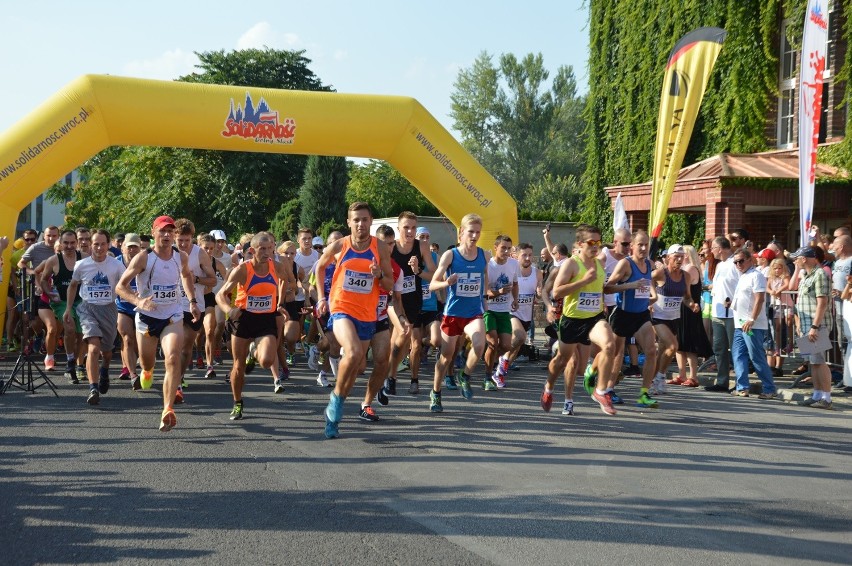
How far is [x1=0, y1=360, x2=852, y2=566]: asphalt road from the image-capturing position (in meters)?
5.13

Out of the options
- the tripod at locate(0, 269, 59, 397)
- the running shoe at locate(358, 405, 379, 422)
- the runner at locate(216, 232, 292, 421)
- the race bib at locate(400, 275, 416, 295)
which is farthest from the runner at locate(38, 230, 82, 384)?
the running shoe at locate(358, 405, 379, 422)

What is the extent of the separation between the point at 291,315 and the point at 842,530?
9095 mm

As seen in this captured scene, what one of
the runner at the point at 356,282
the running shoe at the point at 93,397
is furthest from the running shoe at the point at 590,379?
the running shoe at the point at 93,397

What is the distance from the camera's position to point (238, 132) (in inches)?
610

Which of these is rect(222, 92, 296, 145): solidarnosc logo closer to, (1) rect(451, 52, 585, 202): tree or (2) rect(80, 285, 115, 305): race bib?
(2) rect(80, 285, 115, 305): race bib

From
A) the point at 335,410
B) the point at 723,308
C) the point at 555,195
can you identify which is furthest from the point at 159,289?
the point at 555,195

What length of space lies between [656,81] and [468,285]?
16039 mm

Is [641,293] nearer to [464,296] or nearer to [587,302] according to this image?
[587,302]

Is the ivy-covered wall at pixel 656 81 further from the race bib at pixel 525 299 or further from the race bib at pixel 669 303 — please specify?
the race bib at pixel 669 303

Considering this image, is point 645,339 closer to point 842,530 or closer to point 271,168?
point 842,530

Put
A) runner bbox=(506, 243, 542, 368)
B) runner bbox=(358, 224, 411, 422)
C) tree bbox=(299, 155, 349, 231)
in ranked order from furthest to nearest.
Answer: tree bbox=(299, 155, 349, 231)
runner bbox=(506, 243, 542, 368)
runner bbox=(358, 224, 411, 422)

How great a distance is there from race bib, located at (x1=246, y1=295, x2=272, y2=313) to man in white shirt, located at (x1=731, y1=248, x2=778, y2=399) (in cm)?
589

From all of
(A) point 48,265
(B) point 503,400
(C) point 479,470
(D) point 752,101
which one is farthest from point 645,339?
(D) point 752,101

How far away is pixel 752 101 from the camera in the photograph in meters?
22.3
